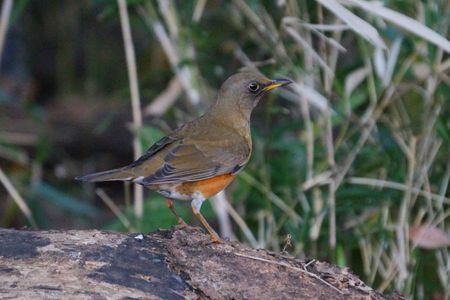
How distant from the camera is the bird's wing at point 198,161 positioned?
19.0 ft

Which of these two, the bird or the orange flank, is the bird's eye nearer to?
the bird

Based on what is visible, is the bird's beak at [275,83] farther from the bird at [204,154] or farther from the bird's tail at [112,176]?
the bird's tail at [112,176]

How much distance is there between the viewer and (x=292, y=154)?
24.6ft

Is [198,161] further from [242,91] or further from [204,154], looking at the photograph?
[242,91]

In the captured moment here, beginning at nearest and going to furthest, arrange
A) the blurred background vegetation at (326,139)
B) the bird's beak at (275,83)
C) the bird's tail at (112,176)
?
1. the bird's tail at (112,176)
2. the bird's beak at (275,83)
3. the blurred background vegetation at (326,139)

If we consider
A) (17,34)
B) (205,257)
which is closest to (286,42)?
(205,257)

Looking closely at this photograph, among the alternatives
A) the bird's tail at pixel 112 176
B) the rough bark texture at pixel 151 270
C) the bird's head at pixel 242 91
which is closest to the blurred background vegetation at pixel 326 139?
the bird's head at pixel 242 91

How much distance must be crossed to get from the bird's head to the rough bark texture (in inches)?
70.9

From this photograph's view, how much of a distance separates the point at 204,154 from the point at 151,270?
1703mm

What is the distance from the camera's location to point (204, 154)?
20.2 feet

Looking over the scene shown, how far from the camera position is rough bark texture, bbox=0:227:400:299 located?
4.30 metres

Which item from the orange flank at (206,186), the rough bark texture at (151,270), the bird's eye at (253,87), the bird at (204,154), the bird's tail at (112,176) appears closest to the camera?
the rough bark texture at (151,270)

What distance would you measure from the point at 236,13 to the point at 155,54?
3.51 metres

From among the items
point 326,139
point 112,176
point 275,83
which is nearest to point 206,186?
point 112,176
